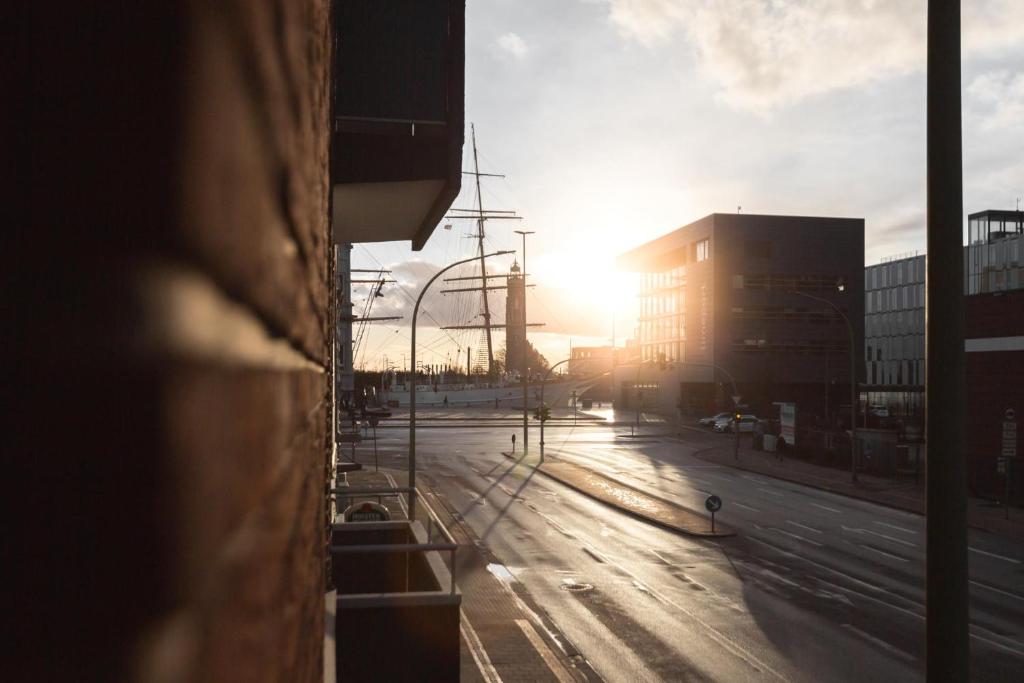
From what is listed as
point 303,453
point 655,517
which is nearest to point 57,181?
point 303,453

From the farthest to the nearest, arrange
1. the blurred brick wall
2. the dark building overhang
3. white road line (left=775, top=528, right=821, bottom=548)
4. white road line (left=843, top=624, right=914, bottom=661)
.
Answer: white road line (left=775, top=528, right=821, bottom=548), white road line (left=843, top=624, right=914, bottom=661), the dark building overhang, the blurred brick wall

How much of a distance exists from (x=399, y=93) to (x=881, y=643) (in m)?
12.7

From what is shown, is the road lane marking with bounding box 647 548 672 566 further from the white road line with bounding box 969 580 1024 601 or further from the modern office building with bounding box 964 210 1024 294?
the modern office building with bounding box 964 210 1024 294

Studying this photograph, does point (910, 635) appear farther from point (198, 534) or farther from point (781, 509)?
point (198, 534)

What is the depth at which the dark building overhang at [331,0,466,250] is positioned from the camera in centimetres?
1061

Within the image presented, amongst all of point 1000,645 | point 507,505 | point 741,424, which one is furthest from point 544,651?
point 741,424

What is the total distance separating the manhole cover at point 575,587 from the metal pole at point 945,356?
15.6 metres

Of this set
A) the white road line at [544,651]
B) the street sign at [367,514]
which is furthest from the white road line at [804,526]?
the street sign at [367,514]

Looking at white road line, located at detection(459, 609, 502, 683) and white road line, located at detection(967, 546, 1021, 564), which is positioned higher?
white road line, located at detection(459, 609, 502, 683)

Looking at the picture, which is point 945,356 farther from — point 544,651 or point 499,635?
point 499,635

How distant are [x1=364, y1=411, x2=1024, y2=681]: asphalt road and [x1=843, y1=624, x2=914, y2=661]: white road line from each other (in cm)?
4

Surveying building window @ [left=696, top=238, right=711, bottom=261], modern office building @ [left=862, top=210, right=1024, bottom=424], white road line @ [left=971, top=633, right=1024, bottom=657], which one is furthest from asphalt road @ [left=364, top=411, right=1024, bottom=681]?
modern office building @ [left=862, top=210, right=1024, bottom=424]

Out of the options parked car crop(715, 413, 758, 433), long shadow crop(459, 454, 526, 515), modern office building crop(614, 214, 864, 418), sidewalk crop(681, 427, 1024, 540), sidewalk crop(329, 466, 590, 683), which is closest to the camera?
sidewalk crop(329, 466, 590, 683)

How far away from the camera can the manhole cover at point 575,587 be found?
64.3 feet
